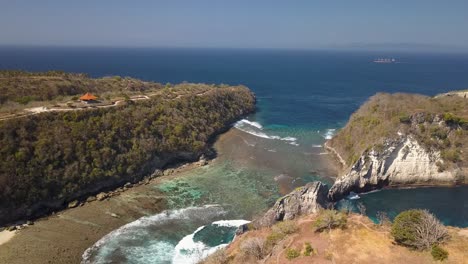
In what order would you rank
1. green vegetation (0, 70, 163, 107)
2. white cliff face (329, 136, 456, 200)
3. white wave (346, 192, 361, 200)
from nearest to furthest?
white wave (346, 192, 361, 200), white cliff face (329, 136, 456, 200), green vegetation (0, 70, 163, 107)

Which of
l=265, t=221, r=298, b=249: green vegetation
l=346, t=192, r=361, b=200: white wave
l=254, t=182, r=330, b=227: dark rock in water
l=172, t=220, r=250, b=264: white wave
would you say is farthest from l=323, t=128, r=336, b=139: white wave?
l=172, t=220, r=250, b=264: white wave

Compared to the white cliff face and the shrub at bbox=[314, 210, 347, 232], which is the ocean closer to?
the white cliff face

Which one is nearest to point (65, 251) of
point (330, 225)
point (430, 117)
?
point (330, 225)

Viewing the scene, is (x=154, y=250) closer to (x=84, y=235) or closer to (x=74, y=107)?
(x=84, y=235)

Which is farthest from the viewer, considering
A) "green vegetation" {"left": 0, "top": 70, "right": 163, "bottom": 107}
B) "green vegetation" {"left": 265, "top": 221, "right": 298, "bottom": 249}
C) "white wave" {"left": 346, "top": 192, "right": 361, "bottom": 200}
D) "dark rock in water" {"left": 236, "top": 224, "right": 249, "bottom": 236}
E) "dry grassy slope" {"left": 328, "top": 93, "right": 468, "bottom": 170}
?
"green vegetation" {"left": 0, "top": 70, "right": 163, "bottom": 107}

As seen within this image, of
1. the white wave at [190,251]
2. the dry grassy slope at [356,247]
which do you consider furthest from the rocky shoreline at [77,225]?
the dry grassy slope at [356,247]

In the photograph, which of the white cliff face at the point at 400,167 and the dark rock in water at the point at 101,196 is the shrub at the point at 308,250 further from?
the dark rock in water at the point at 101,196
